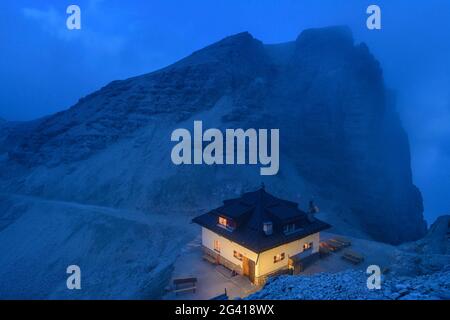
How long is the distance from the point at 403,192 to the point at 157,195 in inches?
2124

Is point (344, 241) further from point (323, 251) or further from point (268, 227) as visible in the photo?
point (268, 227)

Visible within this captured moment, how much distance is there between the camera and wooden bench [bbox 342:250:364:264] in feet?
91.9

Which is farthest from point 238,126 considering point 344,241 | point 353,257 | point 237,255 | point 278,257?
point 278,257

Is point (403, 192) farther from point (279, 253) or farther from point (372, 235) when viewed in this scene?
point (279, 253)

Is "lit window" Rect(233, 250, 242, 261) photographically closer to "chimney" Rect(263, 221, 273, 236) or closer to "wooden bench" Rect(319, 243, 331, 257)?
"chimney" Rect(263, 221, 273, 236)

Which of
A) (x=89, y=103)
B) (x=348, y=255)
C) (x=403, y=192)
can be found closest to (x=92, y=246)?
(x=348, y=255)

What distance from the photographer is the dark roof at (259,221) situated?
25.2 meters

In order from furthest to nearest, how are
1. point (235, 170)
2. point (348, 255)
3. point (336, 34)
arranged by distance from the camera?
point (336, 34)
point (235, 170)
point (348, 255)

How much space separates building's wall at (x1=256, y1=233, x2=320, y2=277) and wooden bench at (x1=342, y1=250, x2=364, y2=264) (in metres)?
2.96

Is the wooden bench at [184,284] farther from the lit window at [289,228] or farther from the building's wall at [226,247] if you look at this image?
the lit window at [289,228]

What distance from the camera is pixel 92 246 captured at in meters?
40.6

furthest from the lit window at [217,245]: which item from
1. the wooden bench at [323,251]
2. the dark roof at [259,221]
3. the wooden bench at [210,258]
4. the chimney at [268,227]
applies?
the wooden bench at [323,251]

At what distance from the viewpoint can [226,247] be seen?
27234mm

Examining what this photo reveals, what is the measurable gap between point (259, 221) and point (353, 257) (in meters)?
9.95
